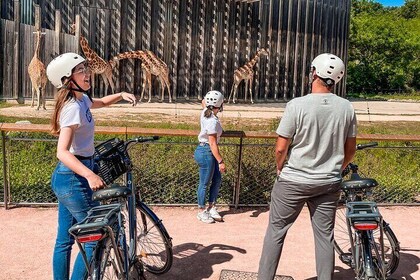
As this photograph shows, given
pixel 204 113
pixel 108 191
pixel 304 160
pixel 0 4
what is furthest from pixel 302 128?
pixel 0 4

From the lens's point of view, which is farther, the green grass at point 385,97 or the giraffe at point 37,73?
the green grass at point 385,97

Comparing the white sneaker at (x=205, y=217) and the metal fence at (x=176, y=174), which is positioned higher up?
the metal fence at (x=176, y=174)

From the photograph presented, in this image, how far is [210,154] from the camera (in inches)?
255

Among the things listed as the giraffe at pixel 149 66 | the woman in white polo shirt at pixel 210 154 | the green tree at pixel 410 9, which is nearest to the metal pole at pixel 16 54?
the giraffe at pixel 149 66

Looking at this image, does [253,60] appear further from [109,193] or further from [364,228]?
[109,193]

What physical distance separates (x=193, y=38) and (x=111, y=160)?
17.2 meters

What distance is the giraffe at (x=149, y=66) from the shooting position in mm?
19148

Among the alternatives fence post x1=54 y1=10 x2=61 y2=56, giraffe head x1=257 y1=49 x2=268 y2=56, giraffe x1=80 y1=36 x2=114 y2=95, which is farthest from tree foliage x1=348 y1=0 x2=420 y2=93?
fence post x1=54 y1=10 x2=61 y2=56

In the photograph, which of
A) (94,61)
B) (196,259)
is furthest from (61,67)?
(94,61)

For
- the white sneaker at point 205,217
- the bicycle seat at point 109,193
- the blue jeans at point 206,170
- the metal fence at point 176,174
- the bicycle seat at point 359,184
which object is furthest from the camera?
the metal fence at point 176,174

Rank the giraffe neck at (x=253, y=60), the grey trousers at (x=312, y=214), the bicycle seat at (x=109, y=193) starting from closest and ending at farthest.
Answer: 1. the bicycle seat at (x=109, y=193)
2. the grey trousers at (x=312, y=214)
3. the giraffe neck at (x=253, y=60)

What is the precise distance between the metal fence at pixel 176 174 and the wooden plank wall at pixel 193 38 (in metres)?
10.1

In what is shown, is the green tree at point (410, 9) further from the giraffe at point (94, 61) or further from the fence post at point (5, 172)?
the fence post at point (5, 172)

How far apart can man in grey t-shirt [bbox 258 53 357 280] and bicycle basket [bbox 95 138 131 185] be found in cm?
122
